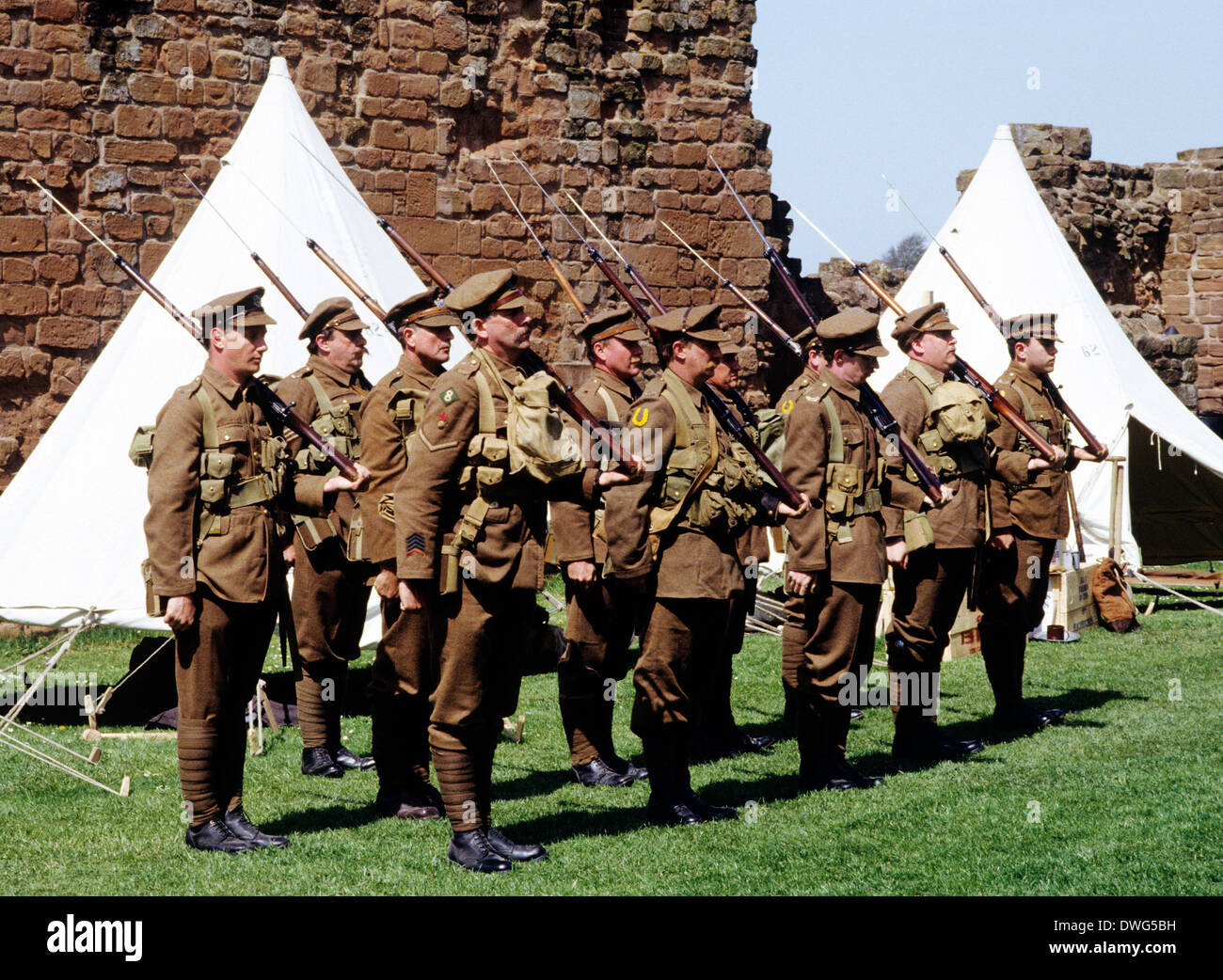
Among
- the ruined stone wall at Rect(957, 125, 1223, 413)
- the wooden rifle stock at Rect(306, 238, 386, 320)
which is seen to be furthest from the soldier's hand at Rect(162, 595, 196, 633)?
the ruined stone wall at Rect(957, 125, 1223, 413)

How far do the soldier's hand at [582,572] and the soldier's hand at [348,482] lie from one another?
105 cm

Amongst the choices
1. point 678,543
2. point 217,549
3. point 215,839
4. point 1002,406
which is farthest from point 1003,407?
point 215,839

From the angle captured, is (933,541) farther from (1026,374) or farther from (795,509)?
(1026,374)

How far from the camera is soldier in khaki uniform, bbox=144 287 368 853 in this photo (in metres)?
5.44

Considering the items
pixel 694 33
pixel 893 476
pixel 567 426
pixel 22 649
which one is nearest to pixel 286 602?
pixel 567 426

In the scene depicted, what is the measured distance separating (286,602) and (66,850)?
1.26 meters

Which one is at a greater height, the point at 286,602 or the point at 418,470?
the point at 418,470

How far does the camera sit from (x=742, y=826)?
5.94 metres

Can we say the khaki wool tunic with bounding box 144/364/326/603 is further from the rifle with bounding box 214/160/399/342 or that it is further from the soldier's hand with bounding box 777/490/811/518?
the rifle with bounding box 214/160/399/342

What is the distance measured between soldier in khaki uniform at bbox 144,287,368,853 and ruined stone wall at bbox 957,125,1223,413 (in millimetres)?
14045

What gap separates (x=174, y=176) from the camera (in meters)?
11.8

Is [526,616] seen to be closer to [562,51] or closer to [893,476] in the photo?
[893,476]

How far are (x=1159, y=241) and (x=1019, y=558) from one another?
13.7 m

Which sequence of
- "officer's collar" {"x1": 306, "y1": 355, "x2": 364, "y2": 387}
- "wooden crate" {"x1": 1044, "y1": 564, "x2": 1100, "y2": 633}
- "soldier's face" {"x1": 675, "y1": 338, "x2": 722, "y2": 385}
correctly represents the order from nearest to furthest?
"soldier's face" {"x1": 675, "y1": 338, "x2": 722, "y2": 385} < "officer's collar" {"x1": 306, "y1": 355, "x2": 364, "y2": 387} < "wooden crate" {"x1": 1044, "y1": 564, "x2": 1100, "y2": 633}
